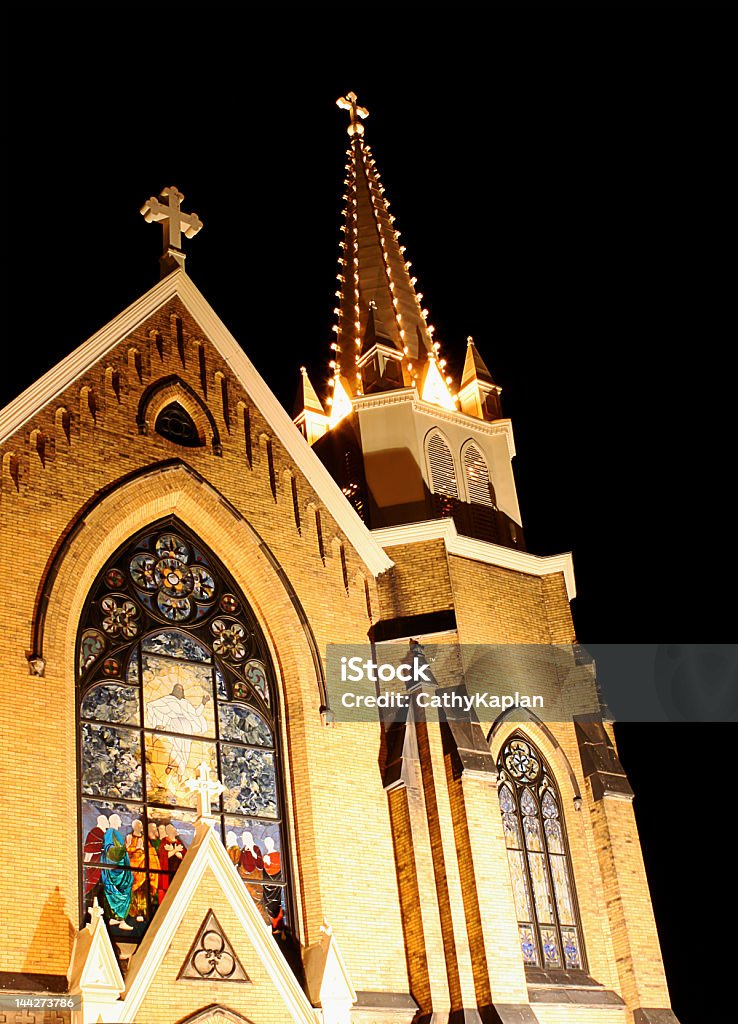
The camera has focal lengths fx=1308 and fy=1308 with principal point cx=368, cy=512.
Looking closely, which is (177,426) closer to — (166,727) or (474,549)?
(166,727)

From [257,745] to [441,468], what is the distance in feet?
22.2

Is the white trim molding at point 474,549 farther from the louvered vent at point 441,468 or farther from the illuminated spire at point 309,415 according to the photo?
the illuminated spire at point 309,415

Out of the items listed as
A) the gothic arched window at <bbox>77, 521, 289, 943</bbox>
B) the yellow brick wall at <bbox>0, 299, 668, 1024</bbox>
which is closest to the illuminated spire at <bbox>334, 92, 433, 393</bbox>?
the yellow brick wall at <bbox>0, 299, 668, 1024</bbox>

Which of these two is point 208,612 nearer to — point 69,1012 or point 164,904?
point 164,904

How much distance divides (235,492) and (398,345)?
670 cm

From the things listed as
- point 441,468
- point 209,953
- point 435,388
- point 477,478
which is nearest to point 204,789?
point 209,953

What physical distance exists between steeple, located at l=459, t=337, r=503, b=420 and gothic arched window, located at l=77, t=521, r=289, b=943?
7.25m

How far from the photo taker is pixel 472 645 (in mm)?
19297

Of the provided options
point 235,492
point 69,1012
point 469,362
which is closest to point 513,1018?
point 69,1012

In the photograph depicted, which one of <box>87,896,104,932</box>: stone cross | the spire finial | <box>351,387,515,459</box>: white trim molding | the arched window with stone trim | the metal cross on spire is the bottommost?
<box>87,896,104,932</box>: stone cross

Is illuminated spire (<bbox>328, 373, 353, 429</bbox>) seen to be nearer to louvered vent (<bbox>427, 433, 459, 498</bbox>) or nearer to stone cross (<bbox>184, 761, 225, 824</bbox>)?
louvered vent (<bbox>427, 433, 459, 498</bbox>)

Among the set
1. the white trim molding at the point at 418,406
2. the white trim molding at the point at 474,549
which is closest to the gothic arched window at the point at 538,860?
the white trim molding at the point at 474,549

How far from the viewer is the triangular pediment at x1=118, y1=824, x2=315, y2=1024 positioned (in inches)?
556

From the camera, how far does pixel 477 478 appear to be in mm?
22672
